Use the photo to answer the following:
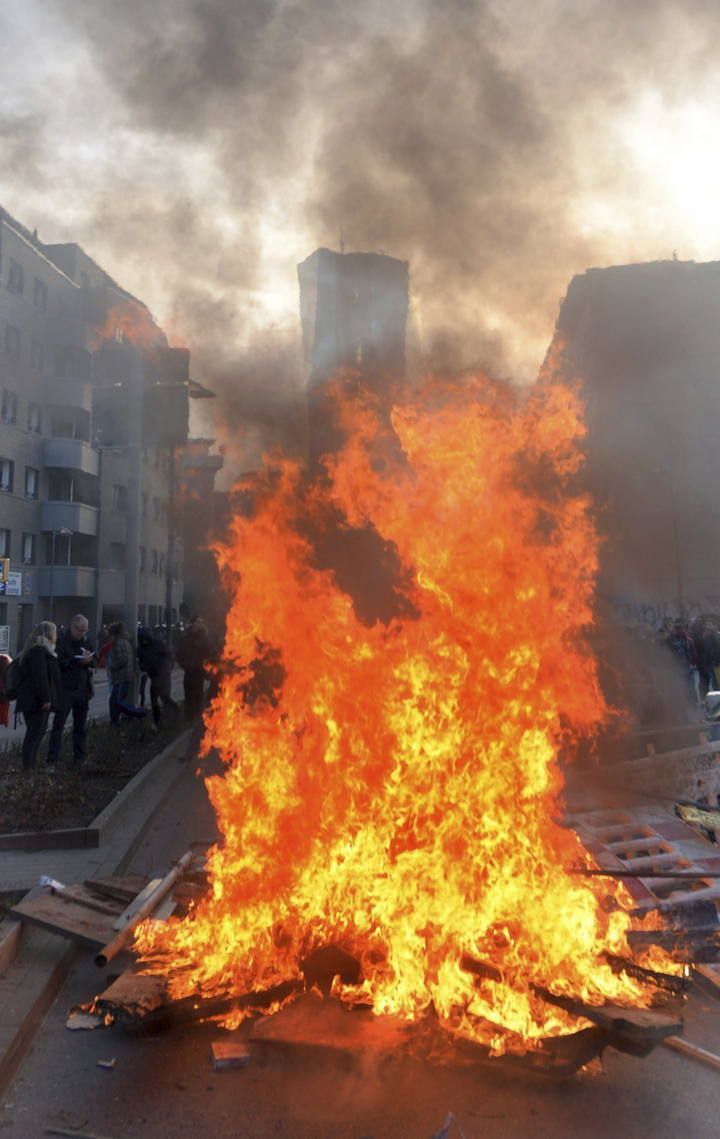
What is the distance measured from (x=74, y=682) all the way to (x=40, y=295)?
1172 inches

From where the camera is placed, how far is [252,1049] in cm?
353

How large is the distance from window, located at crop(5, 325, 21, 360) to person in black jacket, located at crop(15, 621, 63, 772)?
27.7 meters

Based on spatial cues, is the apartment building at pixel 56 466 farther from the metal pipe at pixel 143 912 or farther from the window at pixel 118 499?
the metal pipe at pixel 143 912

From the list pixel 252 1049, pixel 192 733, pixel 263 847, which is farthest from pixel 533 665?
pixel 192 733

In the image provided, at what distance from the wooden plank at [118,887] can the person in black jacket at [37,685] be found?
3750 millimetres

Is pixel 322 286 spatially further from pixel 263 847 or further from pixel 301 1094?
pixel 301 1094

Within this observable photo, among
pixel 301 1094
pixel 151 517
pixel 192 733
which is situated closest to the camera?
pixel 301 1094

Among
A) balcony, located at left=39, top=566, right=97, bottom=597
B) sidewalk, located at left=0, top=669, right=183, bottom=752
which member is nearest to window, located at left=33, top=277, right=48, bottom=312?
balcony, located at left=39, top=566, right=97, bottom=597

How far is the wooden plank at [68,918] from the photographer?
450 centimetres

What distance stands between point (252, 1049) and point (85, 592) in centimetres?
3443

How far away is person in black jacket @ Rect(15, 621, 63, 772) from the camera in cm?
876

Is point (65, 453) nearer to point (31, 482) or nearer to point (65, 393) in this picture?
point (31, 482)

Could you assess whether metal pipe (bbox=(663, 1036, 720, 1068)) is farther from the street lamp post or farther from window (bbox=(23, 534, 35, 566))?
window (bbox=(23, 534, 35, 566))

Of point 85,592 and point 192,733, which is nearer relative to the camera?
point 192,733
